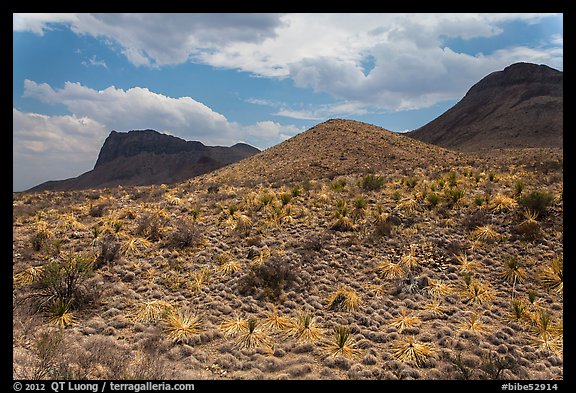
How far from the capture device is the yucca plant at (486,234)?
10.2 metres

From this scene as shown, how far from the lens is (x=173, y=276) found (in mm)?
9016

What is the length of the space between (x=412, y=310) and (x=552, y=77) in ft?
381

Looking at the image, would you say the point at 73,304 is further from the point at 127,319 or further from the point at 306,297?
the point at 306,297

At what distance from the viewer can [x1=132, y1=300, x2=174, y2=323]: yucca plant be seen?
7100mm

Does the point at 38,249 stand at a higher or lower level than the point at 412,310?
higher

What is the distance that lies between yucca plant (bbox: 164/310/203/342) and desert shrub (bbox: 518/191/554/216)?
11848 millimetres

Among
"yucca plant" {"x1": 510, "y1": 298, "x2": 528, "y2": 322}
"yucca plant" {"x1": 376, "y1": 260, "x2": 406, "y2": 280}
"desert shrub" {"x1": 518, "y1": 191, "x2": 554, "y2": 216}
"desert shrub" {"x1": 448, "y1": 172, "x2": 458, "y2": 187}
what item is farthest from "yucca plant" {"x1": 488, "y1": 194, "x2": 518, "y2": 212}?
"yucca plant" {"x1": 376, "y1": 260, "x2": 406, "y2": 280}

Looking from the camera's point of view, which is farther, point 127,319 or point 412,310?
point 412,310

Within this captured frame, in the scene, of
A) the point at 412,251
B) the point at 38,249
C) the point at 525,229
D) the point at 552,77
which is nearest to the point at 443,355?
the point at 412,251

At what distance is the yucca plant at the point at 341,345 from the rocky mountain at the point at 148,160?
102173mm

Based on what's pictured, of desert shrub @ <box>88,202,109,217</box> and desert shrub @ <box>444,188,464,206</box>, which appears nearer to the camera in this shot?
desert shrub @ <box>444,188,464,206</box>

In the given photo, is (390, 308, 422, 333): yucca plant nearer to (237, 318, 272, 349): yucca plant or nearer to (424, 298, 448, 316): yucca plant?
(424, 298, 448, 316): yucca plant

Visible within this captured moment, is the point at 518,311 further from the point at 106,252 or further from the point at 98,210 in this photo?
the point at 98,210
